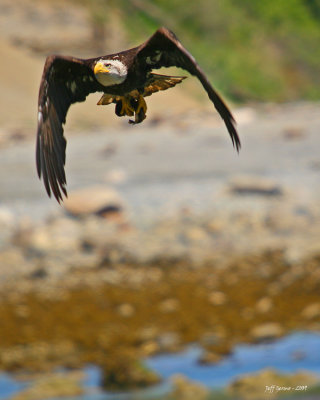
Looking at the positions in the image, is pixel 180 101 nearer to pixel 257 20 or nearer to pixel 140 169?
pixel 140 169

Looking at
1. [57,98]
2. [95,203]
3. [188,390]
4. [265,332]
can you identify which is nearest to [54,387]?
[188,390]

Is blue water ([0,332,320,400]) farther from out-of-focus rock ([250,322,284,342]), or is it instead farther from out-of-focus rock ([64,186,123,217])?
out-of-focus rock ([64,186,123,217])

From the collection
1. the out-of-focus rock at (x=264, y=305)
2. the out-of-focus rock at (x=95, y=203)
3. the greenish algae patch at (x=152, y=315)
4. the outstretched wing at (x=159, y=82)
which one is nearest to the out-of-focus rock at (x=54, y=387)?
the greenish algae patch at (x=152, y=315)

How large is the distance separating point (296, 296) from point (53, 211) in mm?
3660

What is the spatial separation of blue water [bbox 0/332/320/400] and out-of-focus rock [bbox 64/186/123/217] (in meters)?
2.62

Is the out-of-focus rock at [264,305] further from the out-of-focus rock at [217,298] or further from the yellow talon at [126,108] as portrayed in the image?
the yellow talon at [126,108]

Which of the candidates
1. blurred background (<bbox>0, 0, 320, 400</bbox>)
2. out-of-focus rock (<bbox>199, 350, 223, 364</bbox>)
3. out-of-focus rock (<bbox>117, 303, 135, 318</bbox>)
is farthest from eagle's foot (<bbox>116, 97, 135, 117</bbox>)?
out-of-focus rock (<bbox>117, 303, 135, 318</bbox>)

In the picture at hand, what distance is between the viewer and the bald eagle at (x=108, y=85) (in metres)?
6.11

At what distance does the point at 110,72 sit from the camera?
618 centimetres

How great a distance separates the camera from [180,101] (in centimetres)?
2353

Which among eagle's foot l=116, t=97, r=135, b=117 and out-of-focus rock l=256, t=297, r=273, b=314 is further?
out-of-focus rock l=256, t=297, r=273, b=314

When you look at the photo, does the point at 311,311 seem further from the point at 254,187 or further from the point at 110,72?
the point at 110,72

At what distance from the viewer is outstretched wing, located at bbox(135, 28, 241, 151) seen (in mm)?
5996

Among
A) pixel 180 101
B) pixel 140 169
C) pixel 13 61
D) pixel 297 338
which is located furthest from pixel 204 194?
pixel 13 61
